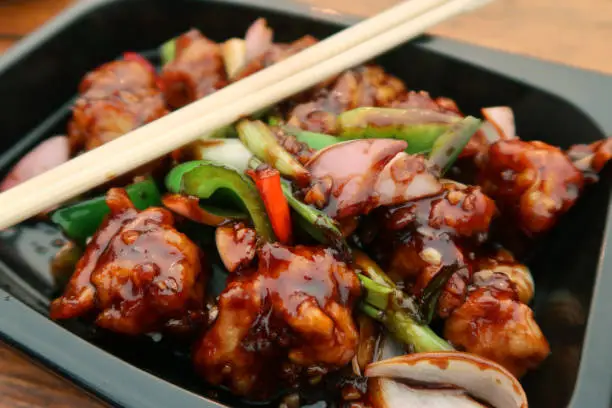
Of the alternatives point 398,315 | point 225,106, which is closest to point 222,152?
point 225,106

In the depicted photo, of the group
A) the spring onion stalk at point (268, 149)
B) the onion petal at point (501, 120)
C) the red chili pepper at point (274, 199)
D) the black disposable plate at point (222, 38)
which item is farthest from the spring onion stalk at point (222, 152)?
the onion petal at point (501, 120)

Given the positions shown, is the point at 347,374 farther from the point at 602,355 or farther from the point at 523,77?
the point at 523,77

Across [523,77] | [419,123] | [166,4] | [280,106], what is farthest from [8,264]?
[523,77]

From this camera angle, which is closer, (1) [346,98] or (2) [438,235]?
(2) [438,235]

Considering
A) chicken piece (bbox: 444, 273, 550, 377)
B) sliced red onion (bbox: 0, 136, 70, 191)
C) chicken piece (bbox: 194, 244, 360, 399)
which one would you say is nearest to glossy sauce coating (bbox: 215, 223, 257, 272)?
chicken piece (bbox: 194, 244, 360, 399)

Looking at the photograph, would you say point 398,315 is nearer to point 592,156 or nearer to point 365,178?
Answer: point 365,178

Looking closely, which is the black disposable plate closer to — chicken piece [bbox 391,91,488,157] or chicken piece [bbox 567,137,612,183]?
chicken piece [bbox 567,137,612,183]
